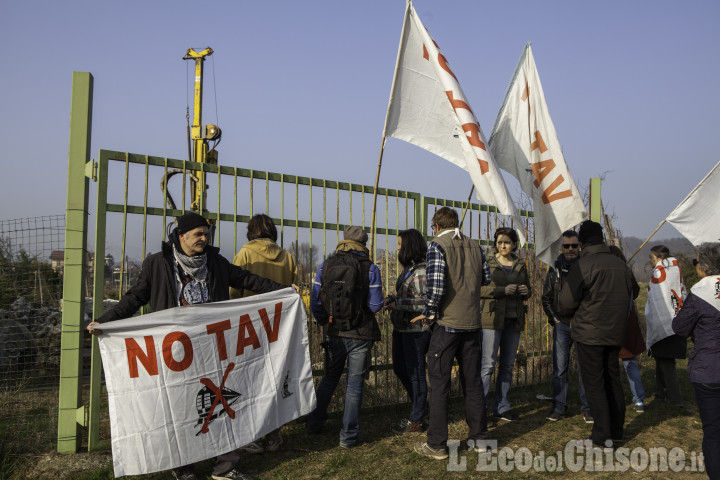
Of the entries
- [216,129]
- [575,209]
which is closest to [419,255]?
[575,209]

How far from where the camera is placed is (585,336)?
498cm

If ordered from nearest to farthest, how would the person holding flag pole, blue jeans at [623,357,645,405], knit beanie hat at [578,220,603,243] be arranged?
knit beanie hat at [578,220,603,243]
the person holding flag pole
blue jeans at [623,357,645,405]

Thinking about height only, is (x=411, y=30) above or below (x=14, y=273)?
above

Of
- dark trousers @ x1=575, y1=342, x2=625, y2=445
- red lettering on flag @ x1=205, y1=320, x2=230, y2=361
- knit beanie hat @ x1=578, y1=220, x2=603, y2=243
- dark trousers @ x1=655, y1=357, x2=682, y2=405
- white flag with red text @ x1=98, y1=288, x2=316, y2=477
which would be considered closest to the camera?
white flag with red text @ x1=98, y1=288, x2=316, y2=477

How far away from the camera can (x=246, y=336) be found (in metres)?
4.44

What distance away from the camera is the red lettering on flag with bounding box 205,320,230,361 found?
425 centimetres

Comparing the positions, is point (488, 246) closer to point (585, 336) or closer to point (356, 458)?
point (585, 336)

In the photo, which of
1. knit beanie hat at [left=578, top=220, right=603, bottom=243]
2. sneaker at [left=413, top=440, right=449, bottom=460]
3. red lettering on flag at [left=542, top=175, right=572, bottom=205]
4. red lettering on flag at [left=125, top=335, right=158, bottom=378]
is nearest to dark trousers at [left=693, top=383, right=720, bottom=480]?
knit beanie hat at [left=578, top=220, right=603, bottom=243]

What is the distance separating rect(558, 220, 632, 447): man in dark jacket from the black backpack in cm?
186

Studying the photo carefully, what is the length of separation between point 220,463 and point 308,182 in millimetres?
2724

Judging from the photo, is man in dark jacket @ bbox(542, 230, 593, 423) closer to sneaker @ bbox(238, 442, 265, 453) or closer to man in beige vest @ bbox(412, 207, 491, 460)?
man in beige vest @ bbox(412, 207, 491, 460)

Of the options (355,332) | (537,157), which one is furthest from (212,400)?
(537,157)

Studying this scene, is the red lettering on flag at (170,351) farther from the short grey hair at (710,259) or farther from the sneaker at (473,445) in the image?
the short grey hair at (710,259)

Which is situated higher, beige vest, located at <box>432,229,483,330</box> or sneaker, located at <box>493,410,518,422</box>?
beige vest, located at <box>432,229,483,330</box>
